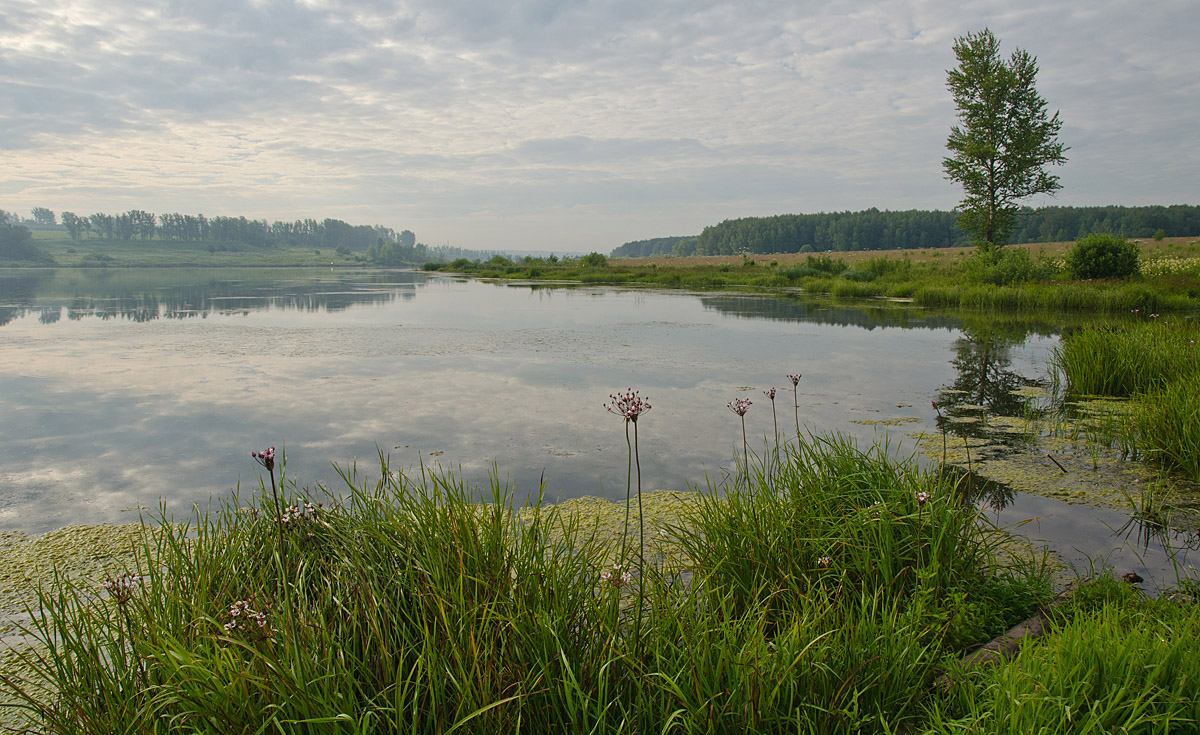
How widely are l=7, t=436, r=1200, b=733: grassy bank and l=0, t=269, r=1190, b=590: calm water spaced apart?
178 centimetres

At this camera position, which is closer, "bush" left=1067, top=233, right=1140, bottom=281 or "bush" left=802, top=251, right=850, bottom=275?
"bush" left=1067, top=233, right=1140, bottom=281

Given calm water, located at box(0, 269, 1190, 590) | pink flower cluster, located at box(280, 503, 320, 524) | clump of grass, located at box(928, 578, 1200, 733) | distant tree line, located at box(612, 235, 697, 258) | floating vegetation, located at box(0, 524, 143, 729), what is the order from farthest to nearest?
distant tree line, located at box(612, 235, 697, 258) → calm water, located at box(0, 269, 1190, 590) → floating vegetation, located at box(0, 524, 143, 729) → pink flower cluster, located at box(280, 503, 320, 524) → clump of grass, located at box(928, 578, 1200, 733)

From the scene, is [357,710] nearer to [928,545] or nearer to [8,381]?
[928,545]

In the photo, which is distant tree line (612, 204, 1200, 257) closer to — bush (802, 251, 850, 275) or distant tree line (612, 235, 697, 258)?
distant tree line (612, 235, 697, 258)

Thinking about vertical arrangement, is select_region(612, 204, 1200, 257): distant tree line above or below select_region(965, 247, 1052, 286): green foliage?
above

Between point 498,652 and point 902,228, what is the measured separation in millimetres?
94757

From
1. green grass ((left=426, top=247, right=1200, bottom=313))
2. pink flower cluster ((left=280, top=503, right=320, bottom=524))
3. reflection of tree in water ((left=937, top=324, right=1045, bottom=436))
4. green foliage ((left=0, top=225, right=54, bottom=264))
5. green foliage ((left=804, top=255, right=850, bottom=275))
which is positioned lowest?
reflection of tree in water ((left=937, top=324, right=1045, bottom=436))

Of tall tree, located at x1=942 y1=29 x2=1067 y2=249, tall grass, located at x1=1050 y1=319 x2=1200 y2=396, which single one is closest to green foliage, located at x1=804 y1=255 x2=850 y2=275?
tall tree, located at x1=942 y1=29 x2=1067 y2=249

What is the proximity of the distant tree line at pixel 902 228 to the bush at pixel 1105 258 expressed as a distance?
4643cm

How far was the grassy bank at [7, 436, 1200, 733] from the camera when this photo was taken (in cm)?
168

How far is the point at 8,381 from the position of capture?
780 cm

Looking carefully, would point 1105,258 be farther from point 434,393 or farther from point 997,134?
point 434,393

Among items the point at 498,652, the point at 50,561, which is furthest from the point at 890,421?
the point at 50,561

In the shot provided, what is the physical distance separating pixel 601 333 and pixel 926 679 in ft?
36.1
